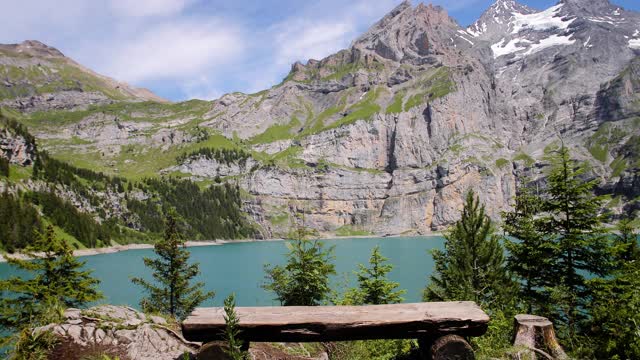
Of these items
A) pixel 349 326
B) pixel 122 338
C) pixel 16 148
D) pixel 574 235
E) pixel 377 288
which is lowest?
pixel 377 288

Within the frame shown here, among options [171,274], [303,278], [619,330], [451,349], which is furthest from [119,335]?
[171,274]

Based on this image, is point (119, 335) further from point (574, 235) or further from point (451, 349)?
point (574, 235)

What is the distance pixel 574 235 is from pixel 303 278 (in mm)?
11107

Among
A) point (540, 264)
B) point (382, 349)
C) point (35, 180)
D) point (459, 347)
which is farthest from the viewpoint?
point (35, 180)

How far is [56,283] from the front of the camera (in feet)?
58.3

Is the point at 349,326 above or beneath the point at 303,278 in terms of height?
above

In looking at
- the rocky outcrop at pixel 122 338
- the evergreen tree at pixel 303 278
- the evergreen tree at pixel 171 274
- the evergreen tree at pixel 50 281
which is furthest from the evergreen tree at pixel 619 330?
the evergreen tree at pixel 171 274

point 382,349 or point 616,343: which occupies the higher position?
point 616,343

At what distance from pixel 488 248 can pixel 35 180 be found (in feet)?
635

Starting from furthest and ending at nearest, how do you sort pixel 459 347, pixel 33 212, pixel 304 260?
pixel 33 212, pixel 304 260, pixel 459 347

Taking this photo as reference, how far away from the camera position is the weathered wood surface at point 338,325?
698 centimetres

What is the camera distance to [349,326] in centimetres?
704

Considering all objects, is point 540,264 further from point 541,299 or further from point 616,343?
point 616,343

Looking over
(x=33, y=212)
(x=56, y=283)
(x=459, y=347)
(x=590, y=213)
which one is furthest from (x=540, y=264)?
(x=33, y=212)
